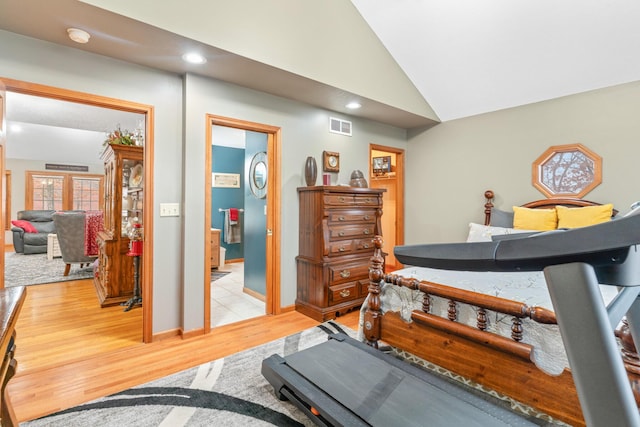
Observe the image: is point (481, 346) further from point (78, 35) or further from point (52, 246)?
point (52, 246)

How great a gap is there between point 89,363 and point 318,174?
2.78 metres

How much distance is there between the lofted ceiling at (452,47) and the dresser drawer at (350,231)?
1424 mm

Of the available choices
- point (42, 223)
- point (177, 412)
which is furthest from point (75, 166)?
point (177, 412)

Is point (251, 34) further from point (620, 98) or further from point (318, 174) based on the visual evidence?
point (620, 98)

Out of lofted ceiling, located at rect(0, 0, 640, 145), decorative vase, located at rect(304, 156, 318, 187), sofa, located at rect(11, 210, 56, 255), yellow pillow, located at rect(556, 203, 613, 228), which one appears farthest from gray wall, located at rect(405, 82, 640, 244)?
sofa, located at rect(11, 210, 56, 255)

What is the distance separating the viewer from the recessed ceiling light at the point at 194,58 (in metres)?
2.46

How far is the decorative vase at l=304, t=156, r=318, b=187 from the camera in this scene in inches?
139

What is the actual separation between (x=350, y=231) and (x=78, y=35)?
112 inches

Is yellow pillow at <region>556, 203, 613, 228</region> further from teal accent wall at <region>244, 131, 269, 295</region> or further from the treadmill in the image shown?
teal accent wall at <region>244, 131, 269, 295</region>

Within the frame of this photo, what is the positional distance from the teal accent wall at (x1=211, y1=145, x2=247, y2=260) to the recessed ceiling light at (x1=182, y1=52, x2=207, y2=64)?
12.5ft

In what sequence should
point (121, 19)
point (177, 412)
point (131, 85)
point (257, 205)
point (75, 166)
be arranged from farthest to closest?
point (75, 166), point (257, 205), point (131, 85), point (121, 19), point (177, 412)

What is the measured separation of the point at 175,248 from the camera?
285cm

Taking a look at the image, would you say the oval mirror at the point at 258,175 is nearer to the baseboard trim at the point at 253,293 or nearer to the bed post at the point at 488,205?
the baseboard trim at the point at 253,293

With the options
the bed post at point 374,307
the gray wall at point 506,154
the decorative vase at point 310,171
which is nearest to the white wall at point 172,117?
the decorative vase at point 310,171
